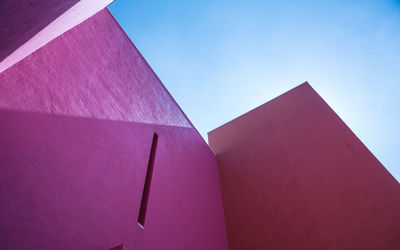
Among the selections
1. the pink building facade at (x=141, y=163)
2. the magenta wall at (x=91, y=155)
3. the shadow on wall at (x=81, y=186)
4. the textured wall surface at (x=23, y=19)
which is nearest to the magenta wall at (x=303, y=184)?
the pink building facade at (x=141, y=163)

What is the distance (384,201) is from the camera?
3.98 meters

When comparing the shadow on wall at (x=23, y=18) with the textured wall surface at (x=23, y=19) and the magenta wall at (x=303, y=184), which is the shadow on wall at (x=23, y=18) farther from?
the magenta wall at (x=303, y=184)

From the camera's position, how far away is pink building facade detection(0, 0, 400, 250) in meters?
1.94

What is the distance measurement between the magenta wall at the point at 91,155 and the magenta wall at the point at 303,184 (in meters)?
1.02

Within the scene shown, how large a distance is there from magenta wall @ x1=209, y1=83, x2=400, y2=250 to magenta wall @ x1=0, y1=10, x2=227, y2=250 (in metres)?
1.02

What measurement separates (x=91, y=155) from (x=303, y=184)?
4.04 meters

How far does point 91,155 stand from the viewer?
2.74 m

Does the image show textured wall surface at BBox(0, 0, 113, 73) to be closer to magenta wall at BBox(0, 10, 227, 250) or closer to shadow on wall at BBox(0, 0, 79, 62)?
shadow on wall at BBox(0, 0, 79, 62)

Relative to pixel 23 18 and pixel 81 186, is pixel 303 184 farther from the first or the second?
pixel 23 18

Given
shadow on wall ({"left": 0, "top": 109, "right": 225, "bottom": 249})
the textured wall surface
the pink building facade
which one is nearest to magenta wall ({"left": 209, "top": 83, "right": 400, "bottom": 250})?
the pink building facade

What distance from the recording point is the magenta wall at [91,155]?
1979mm

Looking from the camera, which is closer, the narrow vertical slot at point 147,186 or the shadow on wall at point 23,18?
the shadow on wall at point 23,18

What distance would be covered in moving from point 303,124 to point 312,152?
815 mm

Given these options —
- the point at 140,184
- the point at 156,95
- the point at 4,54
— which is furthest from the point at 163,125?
the point at 4,54
